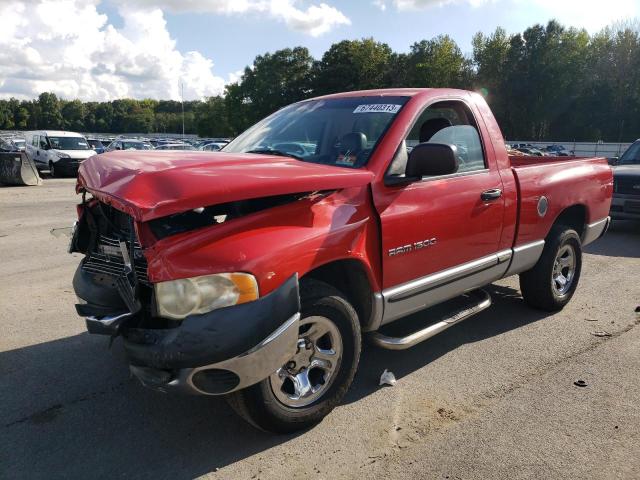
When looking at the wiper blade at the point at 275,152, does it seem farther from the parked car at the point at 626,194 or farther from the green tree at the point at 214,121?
the green tree at the point at 214,121

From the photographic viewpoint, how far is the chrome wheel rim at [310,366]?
287cm

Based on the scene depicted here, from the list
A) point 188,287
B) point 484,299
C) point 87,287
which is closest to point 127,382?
point 87,287

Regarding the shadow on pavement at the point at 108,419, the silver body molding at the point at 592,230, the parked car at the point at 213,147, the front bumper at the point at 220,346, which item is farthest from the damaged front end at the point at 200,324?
the silver body molding at the point at 592,230

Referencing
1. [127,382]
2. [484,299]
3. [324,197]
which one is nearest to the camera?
[324,197]

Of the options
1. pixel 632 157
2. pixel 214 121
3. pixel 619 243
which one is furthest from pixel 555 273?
pixel 214 121

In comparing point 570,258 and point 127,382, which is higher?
point 570,258

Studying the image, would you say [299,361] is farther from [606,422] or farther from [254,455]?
[606,422]

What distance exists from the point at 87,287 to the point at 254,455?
145cm

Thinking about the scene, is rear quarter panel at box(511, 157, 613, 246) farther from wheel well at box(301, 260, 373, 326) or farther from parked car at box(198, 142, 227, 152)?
parked car at box(198, 142, 227, 152)

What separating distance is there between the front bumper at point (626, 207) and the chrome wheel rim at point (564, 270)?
4.94 metres

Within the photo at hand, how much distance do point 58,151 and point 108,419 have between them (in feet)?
70.1

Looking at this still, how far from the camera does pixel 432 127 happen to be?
14.2 ft

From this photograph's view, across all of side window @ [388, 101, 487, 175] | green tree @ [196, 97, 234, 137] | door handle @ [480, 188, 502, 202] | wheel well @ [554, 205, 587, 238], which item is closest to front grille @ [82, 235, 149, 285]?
side window @ [388, 101, 487, 175]

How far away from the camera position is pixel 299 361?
9.59ft
